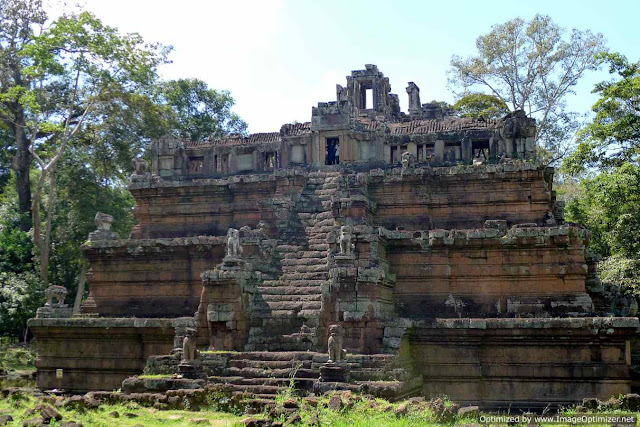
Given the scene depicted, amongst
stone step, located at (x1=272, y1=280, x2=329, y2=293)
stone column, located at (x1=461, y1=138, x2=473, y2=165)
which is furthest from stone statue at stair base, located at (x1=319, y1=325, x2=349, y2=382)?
stone column, located at (x1=461, y1=138, x2=473, y2=165)

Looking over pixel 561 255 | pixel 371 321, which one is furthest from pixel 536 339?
pixel 371 321

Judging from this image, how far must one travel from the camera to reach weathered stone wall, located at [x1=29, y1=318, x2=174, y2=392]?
1912 cm

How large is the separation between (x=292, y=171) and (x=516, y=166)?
7.10 meters

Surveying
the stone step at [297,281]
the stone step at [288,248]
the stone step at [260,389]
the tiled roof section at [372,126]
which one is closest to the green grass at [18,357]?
the stone step at [288,248]

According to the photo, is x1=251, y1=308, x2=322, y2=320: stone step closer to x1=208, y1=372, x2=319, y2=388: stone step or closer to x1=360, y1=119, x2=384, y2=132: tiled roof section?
x1=208, y1=372, x2=319, y2=388: stone step

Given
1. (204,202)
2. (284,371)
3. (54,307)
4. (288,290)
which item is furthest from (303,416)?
(204,202)

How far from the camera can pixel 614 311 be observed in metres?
18.9

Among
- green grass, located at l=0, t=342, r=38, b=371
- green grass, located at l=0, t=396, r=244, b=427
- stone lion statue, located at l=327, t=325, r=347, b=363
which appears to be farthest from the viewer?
green grass, located at l=0, t=342, r=38, b=371

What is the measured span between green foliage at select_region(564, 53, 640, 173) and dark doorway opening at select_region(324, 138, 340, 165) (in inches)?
344

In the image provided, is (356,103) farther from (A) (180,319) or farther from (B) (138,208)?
(A) (180,319)

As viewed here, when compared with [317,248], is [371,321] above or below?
below

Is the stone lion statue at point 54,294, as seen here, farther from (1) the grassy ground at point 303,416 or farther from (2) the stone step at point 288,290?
(1) the grassy ground at point 303,416

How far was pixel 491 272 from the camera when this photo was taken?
18.9 m

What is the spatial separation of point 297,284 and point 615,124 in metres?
13.4
